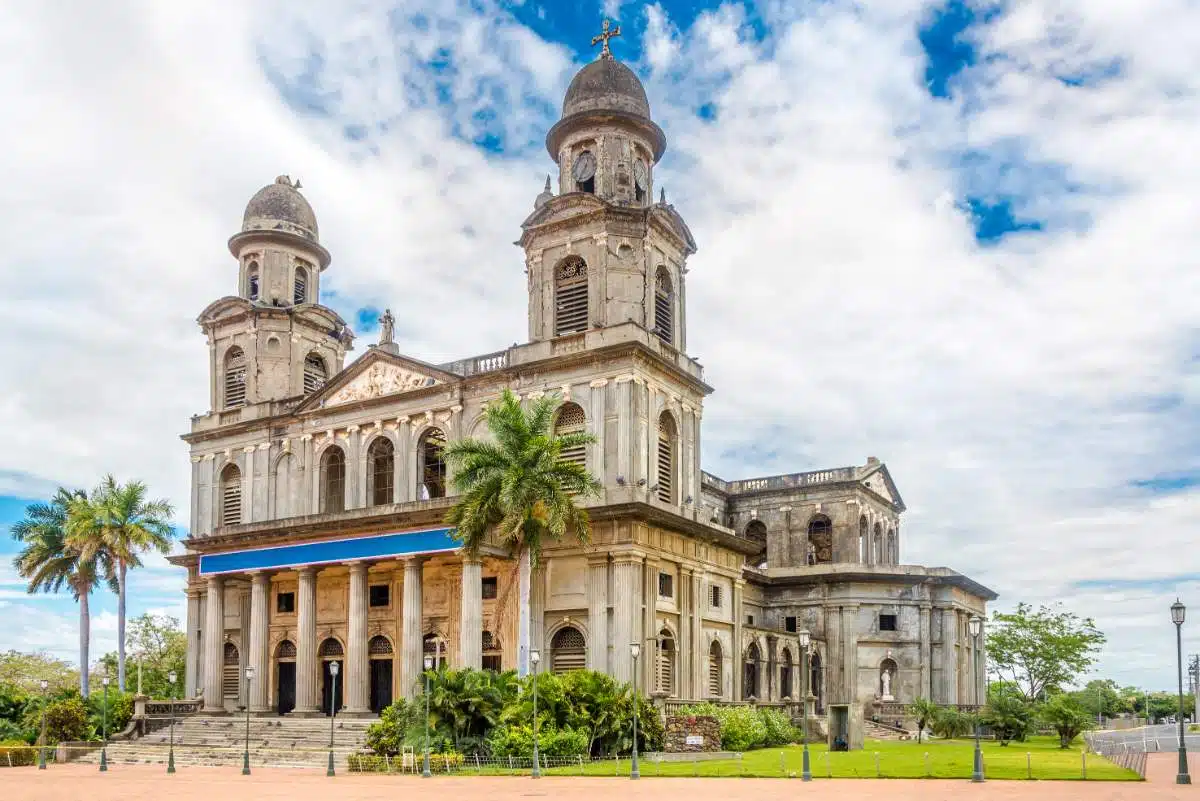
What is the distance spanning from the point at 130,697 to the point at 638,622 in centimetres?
2193

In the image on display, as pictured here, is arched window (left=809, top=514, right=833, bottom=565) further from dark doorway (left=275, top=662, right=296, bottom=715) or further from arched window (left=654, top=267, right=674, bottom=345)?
dark doorway (left=275, top=662, right=296, bottom=715)

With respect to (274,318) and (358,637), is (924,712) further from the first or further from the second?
(274,318)

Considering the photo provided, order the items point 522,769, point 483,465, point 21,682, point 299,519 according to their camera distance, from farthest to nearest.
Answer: point 21,682
point 299,519
point 483,465
point 522,769

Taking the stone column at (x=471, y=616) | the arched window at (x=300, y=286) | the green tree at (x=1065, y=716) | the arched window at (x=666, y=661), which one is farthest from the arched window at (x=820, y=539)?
the arched window at (x=300, y=286)

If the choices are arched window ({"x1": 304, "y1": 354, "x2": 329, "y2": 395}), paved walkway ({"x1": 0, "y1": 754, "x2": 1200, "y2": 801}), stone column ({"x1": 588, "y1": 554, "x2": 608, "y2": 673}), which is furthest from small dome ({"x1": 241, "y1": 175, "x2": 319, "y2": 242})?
paved walkway ({"x1": 0, "y1": 754, "x2": 1200, "y2": 801})

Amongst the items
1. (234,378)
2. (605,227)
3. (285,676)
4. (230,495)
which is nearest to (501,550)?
(605,227)

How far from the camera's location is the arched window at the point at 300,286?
183 ft

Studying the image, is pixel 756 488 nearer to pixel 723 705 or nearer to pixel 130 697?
pixel 723 705

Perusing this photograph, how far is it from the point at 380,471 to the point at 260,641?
8161 millimetres

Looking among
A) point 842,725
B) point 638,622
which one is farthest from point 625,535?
point 842,725

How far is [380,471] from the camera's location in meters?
50.5

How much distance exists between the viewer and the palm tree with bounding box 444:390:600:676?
124 ft

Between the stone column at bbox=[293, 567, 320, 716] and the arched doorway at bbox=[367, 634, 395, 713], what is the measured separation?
221 cm

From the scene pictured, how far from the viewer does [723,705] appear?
43.2 meters
